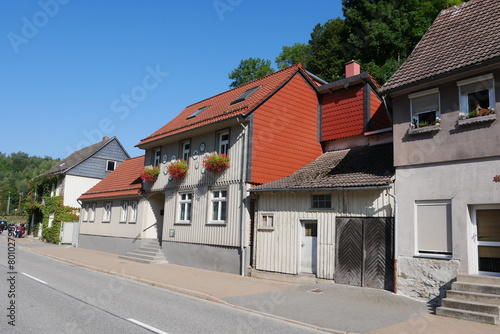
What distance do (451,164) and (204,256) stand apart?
11117 millimetres

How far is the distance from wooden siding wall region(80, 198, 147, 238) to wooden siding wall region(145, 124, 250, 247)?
9.52ft

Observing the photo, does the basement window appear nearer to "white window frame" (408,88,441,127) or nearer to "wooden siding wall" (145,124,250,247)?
"wooden siding wall" (145,124,250,247)

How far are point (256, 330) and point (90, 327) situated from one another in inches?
120

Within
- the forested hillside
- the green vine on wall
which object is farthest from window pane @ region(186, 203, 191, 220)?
the forested hillside

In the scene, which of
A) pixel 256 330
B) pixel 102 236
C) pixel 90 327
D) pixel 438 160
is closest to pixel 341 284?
pixel 438 160

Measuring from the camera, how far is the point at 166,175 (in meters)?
21.9

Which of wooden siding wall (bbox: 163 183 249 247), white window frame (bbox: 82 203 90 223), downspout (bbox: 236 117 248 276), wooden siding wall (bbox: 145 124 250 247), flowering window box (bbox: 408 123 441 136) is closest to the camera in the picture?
flowering window box (bbox: 408 123 441 136)

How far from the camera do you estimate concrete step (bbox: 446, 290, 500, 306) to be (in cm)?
918

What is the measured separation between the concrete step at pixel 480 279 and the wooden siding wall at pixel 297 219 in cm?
276

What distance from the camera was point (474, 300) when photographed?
9484 millimetres

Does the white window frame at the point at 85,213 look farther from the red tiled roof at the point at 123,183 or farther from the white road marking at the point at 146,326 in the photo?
the white road marking at the point at 146,326

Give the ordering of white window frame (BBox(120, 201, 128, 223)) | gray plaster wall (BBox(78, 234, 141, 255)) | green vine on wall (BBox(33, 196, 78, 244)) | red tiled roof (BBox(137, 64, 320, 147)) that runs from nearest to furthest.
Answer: red tiled roof (BBox(137, 64, 320, 147))
gray plaster wall (BBox(78, 234, 141, 255))
white window frame (BBox(120, 201, 128, 223))
green vine on wall (BBox(33, 196, 78, 244))

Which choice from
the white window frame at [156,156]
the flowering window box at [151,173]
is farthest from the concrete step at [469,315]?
the white window frame at [156,156]

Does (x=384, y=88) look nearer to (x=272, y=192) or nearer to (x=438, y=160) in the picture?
(x=438, y=160)
